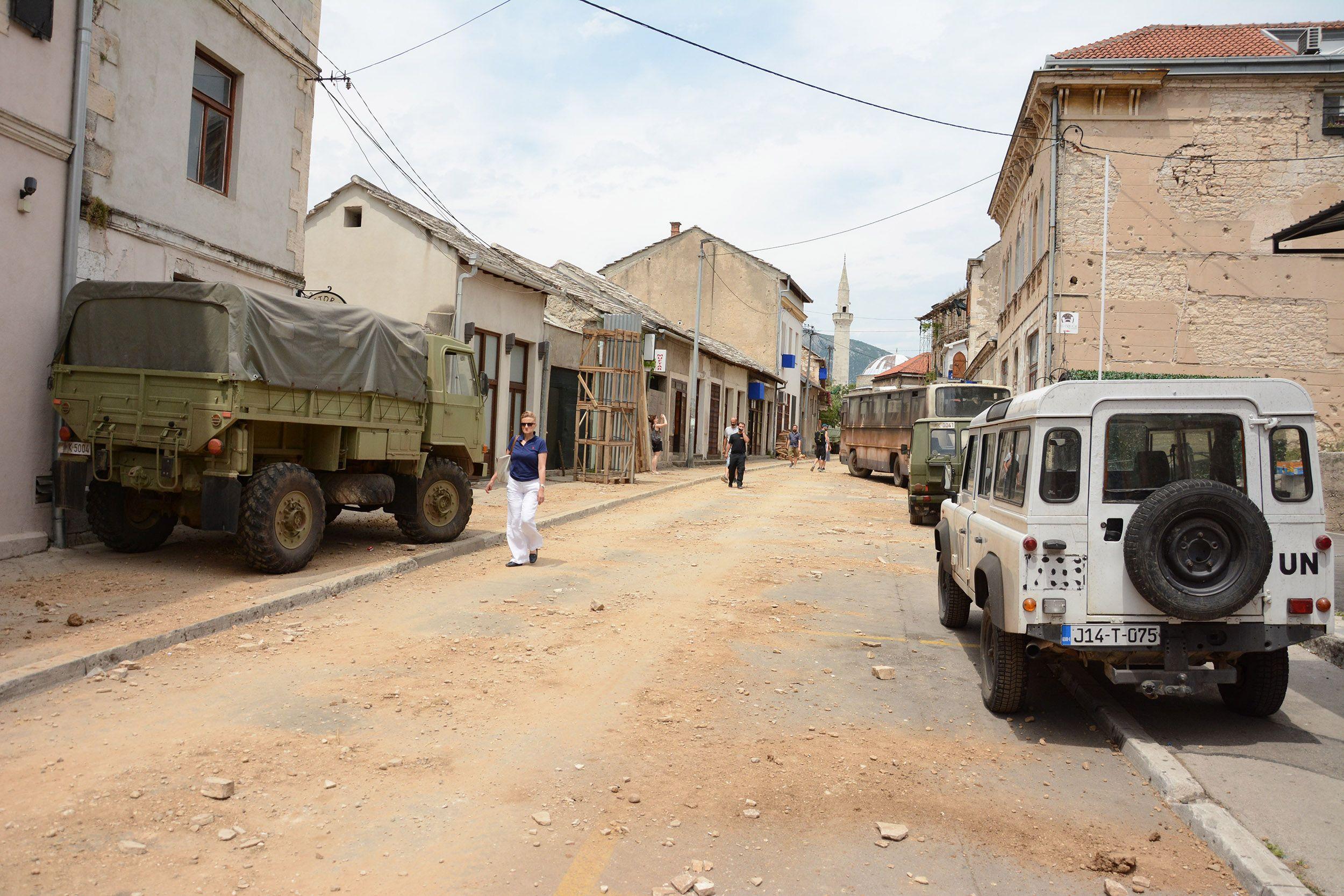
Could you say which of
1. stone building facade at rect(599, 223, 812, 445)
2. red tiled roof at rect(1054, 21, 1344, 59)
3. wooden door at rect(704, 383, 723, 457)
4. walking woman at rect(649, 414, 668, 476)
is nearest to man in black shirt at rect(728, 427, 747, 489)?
walking woman at rect(649, 414, 668, 476)

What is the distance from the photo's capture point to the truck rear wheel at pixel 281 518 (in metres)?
8.57

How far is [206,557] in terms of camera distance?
968 centimetres

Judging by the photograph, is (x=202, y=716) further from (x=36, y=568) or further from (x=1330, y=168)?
(x=1330, y=168)

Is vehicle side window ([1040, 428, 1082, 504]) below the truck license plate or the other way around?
the other way around

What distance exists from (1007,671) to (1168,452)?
62.0 inches

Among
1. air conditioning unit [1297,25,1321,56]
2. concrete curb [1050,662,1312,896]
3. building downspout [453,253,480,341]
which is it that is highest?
air conditioning unit [1297,25,1321,56]

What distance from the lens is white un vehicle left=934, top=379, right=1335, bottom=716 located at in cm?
502

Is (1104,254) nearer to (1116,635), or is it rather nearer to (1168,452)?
(1168,452)

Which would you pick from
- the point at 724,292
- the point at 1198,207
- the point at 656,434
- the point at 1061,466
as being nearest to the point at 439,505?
the point at 1061,466

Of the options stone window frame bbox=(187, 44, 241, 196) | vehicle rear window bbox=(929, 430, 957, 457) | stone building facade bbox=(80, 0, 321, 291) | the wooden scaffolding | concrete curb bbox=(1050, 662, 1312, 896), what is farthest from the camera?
the wooden scaffolding

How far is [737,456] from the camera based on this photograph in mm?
24469

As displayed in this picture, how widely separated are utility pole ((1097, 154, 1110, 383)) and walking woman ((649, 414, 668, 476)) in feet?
43.1

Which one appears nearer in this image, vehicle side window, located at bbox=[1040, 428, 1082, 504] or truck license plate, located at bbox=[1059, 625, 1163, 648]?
truck license plate, located at bbox=[1059, 625, 1163, 648]

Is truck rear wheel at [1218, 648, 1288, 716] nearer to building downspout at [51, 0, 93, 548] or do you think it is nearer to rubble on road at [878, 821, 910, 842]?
rubble on road at [878, 821, 910, 842]
